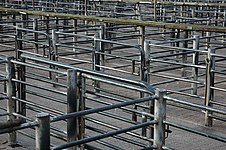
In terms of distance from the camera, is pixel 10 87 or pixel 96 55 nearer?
pixel 10 87

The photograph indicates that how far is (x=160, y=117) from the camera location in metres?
4.57

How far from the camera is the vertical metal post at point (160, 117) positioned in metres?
4.52

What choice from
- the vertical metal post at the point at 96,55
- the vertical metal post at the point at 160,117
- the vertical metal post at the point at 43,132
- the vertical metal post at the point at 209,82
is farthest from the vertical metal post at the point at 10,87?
the vertical metal post at the point at 209,82

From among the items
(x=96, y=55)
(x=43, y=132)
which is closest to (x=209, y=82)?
(x=96, y=55)

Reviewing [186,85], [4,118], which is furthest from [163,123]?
[186,85]

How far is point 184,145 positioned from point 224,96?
128 inches

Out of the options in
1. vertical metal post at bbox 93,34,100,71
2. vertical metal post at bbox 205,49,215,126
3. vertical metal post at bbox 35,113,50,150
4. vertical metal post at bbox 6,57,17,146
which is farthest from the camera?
vertical metal post at bbox 93,34,100,71

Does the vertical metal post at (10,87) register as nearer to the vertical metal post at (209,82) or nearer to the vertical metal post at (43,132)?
the vertical metal post at (43,132)

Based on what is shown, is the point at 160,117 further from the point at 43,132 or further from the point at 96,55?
the point at 96,55

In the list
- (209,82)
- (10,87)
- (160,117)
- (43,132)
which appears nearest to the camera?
(43,132)

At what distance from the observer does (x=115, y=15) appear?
1720 cm

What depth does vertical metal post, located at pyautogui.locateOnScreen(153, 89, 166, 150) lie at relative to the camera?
452 cm

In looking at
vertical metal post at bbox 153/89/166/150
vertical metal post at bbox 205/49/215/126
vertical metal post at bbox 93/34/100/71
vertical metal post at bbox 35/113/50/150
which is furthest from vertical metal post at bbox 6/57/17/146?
vertical metal post at bbox 205/49/215/126

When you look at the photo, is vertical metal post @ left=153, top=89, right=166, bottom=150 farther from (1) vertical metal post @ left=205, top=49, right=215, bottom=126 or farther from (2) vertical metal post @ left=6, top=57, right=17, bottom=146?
(1) vertical metal post @ left=205, top=49, right=215, bottom=126
